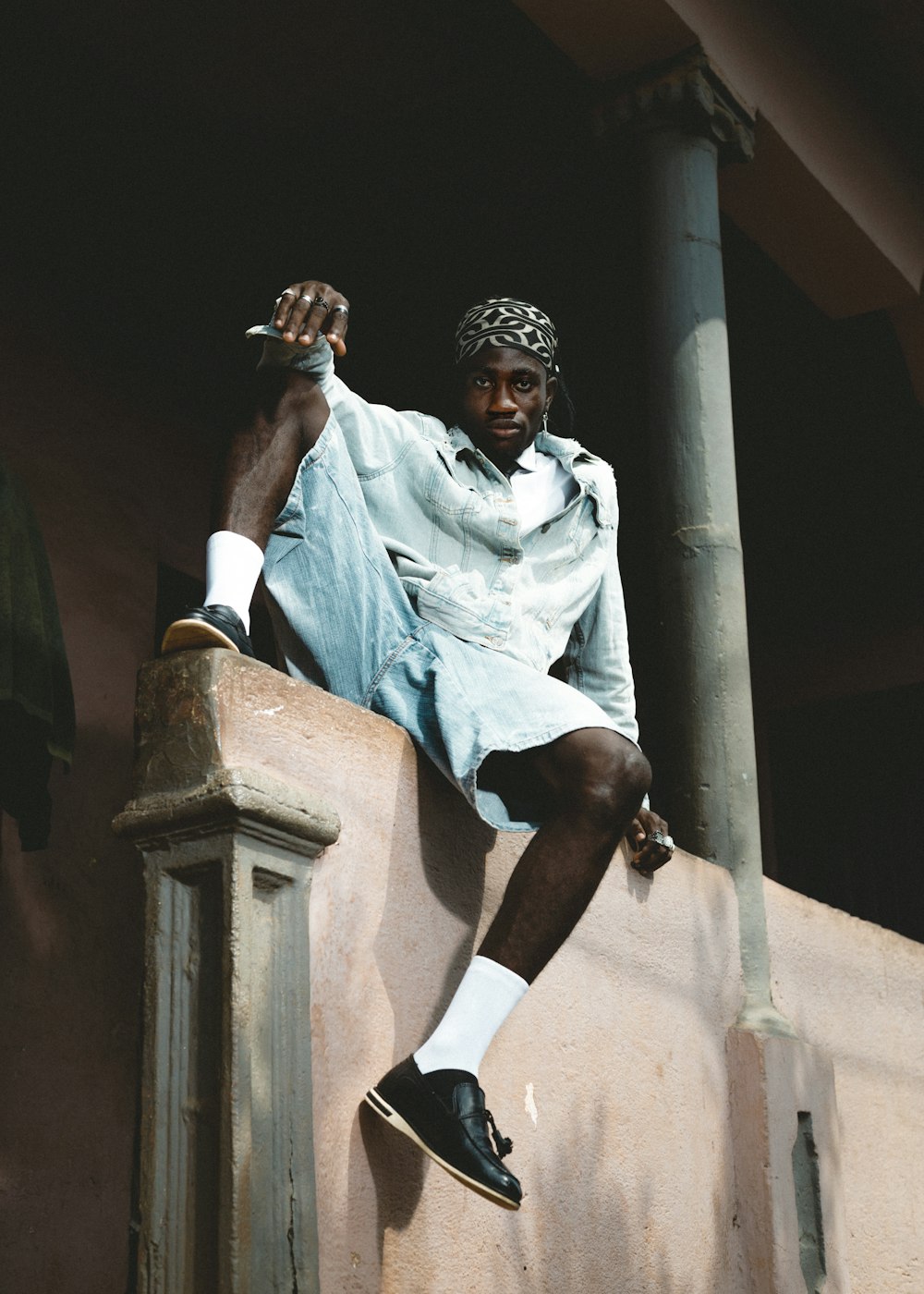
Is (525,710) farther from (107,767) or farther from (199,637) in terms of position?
(107,767)

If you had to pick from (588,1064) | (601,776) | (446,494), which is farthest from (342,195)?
(588,1064)

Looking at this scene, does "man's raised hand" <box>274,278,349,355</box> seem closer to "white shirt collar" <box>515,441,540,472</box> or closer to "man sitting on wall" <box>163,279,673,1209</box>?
"man sitting on wall" <box>163,279,673,1209</box>

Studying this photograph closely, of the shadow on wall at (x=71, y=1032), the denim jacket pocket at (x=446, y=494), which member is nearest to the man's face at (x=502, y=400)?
the denim jacket pocket at (x=446, y=494)

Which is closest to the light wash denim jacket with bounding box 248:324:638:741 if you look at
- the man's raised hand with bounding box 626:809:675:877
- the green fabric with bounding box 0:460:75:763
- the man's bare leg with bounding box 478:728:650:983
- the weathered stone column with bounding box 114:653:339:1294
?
the man's raised hand with bounding box 626:809:675:877

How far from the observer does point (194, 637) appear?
275 centimetres

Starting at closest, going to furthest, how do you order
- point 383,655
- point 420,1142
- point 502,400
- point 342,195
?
point 420,1142
point 383,655
point 502,400
point 342,195

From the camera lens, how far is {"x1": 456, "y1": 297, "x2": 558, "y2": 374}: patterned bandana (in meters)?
3.83

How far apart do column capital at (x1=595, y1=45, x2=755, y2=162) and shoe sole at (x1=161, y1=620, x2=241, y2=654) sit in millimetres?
2959

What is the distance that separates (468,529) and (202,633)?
86 cm

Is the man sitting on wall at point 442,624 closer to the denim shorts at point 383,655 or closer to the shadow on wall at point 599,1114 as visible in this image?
the denim shorts at point 383,655

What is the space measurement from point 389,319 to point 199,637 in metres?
4.13

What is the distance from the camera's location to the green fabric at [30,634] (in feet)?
13.4

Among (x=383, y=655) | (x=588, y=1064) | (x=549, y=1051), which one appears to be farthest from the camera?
(x=588, y=1064)

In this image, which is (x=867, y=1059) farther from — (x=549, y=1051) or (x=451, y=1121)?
(x=451, y=1121)
